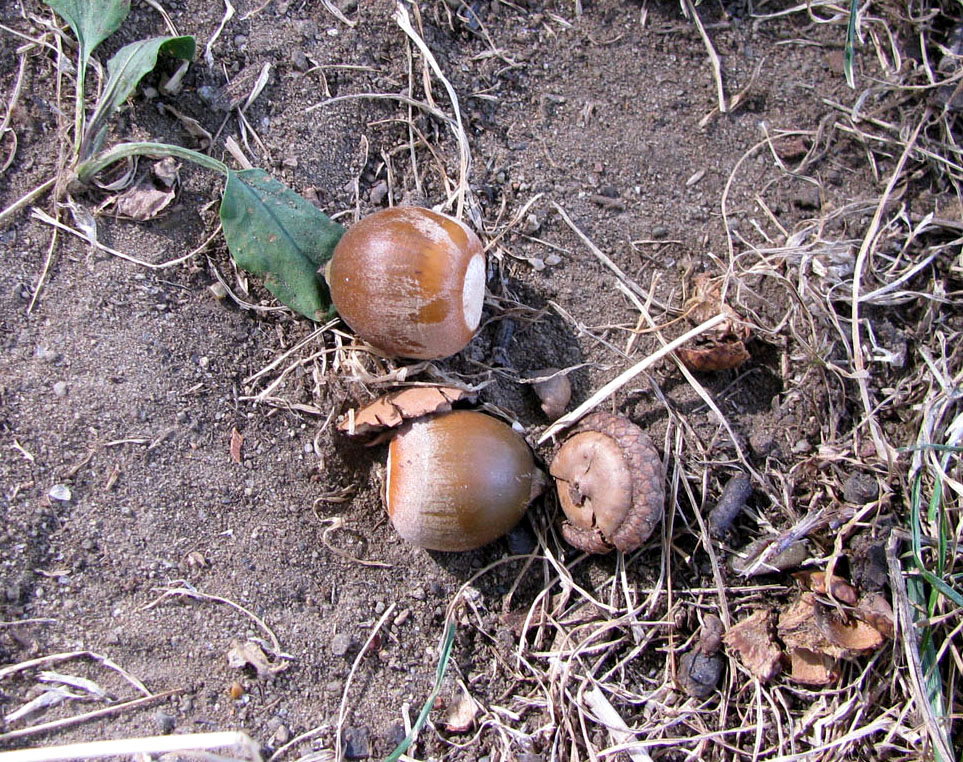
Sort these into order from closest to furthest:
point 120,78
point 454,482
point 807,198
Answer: point 454,482
point 120,78
point 807,198

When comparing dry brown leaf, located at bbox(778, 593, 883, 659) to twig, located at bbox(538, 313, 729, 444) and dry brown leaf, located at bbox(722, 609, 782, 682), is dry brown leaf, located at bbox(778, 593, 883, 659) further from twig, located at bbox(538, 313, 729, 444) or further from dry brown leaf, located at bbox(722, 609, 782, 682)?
twig, located at bbox(538, 313, 729, 444)

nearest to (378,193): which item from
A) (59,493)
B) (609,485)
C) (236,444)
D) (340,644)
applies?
(236,444)

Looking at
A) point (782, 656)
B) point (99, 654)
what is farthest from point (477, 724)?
point (99, 654)

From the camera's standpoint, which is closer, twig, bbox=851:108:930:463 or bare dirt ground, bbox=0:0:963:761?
bare dirt ground, bbox=0:0:963:761

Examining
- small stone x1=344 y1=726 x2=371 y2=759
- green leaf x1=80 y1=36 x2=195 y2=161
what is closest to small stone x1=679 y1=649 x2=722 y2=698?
small stone x1=344 y1=726 x2=371 y2=759

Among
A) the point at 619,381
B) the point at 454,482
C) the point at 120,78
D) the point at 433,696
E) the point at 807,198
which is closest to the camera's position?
the point at 433,696

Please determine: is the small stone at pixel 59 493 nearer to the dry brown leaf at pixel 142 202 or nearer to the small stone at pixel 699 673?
the dry brown leaf at pixel 142 202

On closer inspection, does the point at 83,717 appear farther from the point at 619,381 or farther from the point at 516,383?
the point at 619,381
